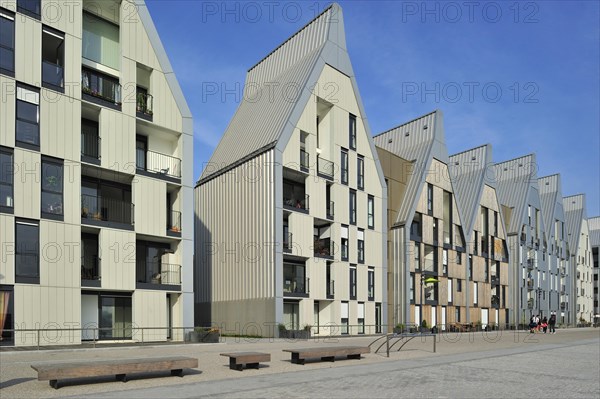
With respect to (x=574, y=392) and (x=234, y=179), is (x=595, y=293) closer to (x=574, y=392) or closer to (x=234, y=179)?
(x=234, y=179)

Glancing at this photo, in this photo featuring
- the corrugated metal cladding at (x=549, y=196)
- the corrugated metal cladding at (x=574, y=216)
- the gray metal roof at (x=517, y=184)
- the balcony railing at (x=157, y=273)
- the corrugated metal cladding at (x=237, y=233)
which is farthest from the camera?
the corrugated metal cladding at (x=574, y=216)

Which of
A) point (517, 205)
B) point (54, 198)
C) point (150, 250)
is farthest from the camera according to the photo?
point (517, 205)

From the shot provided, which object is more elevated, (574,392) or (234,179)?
(234,179)

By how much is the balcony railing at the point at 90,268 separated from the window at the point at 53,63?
24.9 feet

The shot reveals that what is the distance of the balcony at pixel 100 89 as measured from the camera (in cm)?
2692

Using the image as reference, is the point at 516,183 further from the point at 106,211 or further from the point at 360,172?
the point at 106,211

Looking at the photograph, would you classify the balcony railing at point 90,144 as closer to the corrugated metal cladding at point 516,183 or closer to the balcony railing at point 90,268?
the balcony railing at point 90,268

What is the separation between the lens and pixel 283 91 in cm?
3928

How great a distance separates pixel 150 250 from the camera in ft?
99.9

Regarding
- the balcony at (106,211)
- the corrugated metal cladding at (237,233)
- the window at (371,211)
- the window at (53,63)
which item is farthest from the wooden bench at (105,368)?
the window at (371,211)

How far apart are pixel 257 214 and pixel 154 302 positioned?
9.10 meters

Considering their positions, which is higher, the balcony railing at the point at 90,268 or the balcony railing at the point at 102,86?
the balcony railing at the point at 102,86

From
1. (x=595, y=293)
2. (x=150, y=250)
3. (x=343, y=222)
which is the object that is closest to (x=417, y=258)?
(x=343, y=222)

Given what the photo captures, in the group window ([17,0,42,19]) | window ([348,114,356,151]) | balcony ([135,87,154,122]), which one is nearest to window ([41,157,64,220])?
balcony ([135,87,154,122])
